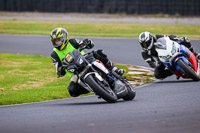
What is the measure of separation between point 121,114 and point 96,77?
4.41 feet

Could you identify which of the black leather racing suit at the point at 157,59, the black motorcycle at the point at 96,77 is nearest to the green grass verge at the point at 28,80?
the black motorcycle at the point at 96,77

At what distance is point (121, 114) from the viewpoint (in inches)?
291

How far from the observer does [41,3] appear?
32250 millimetres

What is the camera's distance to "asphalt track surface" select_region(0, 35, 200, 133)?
652cm

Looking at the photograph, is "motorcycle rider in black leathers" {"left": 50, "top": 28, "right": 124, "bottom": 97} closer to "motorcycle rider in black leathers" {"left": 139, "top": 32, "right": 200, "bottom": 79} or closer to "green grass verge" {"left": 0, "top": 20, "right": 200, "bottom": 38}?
"motorcycle rider in black leathers" {"left": 139, "top": 32, "right": 200, "bottom": 79}

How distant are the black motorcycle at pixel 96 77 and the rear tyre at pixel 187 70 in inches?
99.8

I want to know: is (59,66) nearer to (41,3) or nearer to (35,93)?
(35,93)

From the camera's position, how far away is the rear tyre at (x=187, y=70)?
1141cm

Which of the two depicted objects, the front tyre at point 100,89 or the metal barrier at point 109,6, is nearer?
the front tyre at point 100,89

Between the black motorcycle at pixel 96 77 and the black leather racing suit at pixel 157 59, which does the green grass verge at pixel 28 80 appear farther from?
the black leather racing suit at pixel 157 59

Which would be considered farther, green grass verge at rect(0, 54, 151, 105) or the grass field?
the grass field

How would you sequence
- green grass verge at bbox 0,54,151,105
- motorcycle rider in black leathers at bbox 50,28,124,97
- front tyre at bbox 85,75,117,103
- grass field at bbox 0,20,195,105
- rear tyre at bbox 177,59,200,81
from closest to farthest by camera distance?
front tyre at bbox 85,75,117,103, motorcycle rider in black leathers at bbox 50,28,124,97, green grass verge at bbox 0,54,151,105, grass field at bbox 0,20,195,105, rear tyre at bbox 177,59,200,81

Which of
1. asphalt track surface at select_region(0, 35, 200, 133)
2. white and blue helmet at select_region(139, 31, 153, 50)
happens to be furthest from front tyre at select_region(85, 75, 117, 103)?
white and blue helmet at select_region(139, 31, 153, 50)

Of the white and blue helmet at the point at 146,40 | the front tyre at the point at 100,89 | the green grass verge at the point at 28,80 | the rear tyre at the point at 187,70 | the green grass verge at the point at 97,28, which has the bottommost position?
the green grass verge at the point at 97,28
